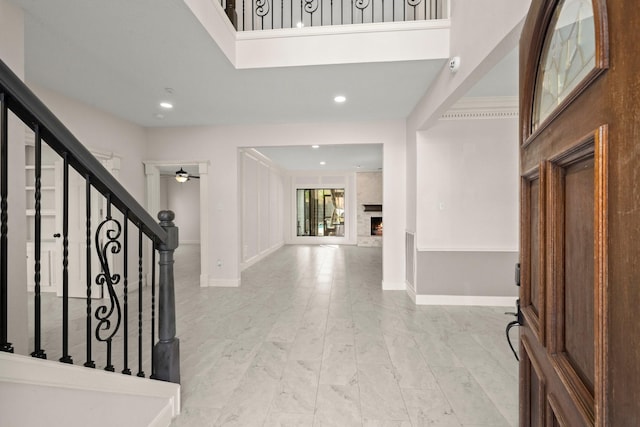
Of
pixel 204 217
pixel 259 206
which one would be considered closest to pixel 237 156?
pixel 204 217

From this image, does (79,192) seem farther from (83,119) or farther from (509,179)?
(509,179)

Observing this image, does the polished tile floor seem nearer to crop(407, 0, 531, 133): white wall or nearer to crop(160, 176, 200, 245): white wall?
crop(407, 0, 531, 133): white wall

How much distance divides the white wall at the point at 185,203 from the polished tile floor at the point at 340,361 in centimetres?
703

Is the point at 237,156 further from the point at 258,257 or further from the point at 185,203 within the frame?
the point at 185,203

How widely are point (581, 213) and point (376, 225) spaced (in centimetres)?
999

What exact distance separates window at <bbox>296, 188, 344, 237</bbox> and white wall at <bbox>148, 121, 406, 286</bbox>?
20.2 ft

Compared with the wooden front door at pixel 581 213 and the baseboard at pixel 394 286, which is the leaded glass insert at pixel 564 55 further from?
the baseboard at pixel 394 286

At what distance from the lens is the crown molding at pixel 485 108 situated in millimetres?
3895

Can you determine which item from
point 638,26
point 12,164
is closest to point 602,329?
point 638,26

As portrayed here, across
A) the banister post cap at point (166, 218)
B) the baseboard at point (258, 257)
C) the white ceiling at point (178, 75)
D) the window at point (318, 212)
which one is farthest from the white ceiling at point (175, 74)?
the window at point (318, 212)

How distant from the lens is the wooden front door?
1.68 ft

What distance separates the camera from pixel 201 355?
268 centimetres

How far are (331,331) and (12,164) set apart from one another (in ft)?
9.61

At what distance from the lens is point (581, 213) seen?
730 millimetres
